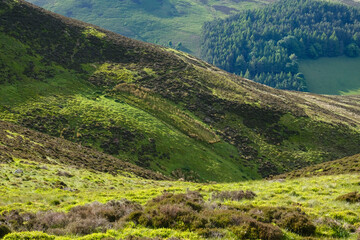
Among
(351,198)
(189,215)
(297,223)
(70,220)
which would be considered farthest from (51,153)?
(351,198)

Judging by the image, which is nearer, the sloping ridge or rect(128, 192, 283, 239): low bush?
rect(128, 192, 283, 239): low bush

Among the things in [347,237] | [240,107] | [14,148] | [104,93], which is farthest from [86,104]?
[347,237]

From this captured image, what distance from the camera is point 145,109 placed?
60125 mm

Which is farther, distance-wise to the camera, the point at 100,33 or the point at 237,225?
the point at 100,33

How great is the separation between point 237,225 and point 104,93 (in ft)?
181

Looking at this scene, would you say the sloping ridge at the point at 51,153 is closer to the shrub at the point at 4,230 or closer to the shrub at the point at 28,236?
the shrub at the point at 4,230

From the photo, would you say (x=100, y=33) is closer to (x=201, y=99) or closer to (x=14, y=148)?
(x=201, y=99)

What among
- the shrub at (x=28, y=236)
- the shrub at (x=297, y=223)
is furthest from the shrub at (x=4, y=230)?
the shrub at (x=297, y=223)

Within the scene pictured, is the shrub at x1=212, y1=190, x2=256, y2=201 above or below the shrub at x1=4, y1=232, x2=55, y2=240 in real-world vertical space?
below

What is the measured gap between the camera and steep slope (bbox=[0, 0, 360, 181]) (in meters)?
46.7

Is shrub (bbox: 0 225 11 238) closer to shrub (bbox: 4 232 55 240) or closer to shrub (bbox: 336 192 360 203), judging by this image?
shrub (bbox: 4 232 55 240)

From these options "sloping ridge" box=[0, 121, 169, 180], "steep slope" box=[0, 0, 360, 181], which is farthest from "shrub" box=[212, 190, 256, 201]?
"steep slope" box=[0, 0, 360, 181]

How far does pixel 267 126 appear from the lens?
2677 inches

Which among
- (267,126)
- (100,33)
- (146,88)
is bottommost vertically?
(267,126)
